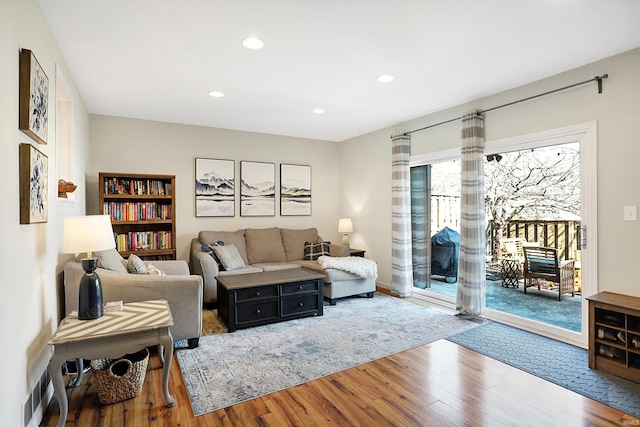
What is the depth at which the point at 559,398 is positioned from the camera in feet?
7.36

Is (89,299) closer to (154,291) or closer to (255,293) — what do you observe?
(154,291)

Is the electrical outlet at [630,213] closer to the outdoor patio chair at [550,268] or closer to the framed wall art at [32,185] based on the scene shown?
the outdoor patio chair at [550,268]

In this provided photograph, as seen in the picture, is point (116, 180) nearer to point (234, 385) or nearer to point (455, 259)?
point (234, 385)

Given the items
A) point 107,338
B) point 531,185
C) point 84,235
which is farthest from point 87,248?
point 531,185

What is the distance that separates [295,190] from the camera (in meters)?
5.93

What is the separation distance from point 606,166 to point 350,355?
274cm

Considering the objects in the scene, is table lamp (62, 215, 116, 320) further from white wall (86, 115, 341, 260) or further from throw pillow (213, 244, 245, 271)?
white wall (86, 115, 341, 260)

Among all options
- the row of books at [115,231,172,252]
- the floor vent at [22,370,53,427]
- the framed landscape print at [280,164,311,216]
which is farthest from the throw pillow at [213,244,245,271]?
the floor vent at [22,370,53,427]

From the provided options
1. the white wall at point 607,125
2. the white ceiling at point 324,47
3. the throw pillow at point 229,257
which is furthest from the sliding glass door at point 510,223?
the throw pillow at point 229,257

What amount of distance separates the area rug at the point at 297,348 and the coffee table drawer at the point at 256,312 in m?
0.11

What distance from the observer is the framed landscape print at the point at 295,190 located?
19.1ft

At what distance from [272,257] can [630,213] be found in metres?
4.19

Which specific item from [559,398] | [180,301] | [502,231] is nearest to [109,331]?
[180,301]

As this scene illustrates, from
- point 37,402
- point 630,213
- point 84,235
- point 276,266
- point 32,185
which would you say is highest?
point 32,185
